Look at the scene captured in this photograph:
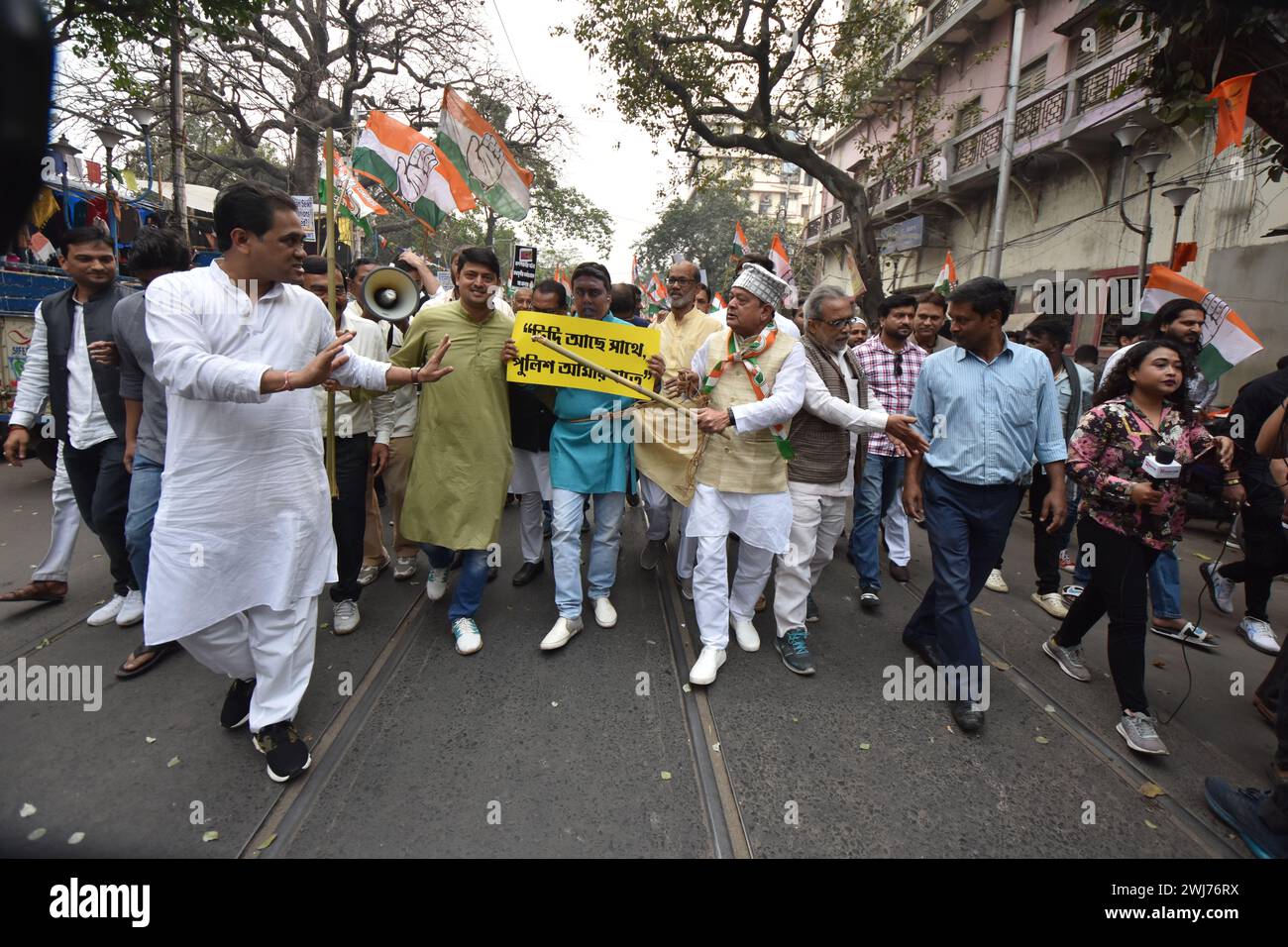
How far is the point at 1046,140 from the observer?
13617mm

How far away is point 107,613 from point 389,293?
93.1 inches

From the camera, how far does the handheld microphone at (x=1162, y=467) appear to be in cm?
272

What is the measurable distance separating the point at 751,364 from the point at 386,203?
90.8 ft

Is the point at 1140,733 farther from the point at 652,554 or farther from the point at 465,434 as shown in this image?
the point at 465,434

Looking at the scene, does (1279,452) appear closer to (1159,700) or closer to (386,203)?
(1159,700)

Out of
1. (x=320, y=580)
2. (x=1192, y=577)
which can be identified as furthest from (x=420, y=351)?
(x=1192, y=577)

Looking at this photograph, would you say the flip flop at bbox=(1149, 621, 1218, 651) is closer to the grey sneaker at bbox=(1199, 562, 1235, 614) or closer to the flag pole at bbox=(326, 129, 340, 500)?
the grey sneaker at bbox=(1199, 562, 1235, 614)

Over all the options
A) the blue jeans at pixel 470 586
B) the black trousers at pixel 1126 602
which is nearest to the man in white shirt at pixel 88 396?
the blue jeans at pixel 470 586

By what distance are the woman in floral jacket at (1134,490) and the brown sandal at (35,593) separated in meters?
5.55

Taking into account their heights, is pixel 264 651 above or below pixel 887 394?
below

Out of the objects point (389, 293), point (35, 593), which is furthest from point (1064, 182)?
point (35, 593)

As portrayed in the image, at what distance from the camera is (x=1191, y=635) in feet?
13.0

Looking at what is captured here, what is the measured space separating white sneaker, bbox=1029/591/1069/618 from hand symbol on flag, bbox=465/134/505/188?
4.89 meters

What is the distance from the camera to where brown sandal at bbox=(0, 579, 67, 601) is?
148 inches
